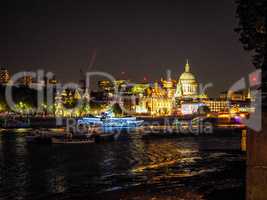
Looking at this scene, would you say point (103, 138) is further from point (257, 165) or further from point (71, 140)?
point (257, 165)

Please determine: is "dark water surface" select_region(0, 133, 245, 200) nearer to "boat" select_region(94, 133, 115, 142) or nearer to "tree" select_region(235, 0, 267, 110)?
"tree" select_region(235, 0, 267, 110)

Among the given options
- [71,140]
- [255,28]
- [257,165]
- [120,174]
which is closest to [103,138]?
[71,140]

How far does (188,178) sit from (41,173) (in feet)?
31.3

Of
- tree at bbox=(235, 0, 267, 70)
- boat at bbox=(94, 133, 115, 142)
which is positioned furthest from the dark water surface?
boat at bbox=(94, 133, 115, 142)

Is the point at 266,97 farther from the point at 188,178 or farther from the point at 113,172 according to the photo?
the point at 113,172

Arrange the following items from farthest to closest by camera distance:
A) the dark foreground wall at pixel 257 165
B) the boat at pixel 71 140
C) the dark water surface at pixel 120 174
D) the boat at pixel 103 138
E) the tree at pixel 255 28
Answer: the boat at pixel 103 138
the boat at pixel 71 140
the dark water surface at pixel 120 174
the tree at pixel 255 28
the dark foreground wall at pixel 257 165

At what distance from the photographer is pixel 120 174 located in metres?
29.2

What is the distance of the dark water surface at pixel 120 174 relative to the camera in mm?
21766

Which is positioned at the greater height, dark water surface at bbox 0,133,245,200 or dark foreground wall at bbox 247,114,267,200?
dark foreground wall at bbox 247,114,267,200

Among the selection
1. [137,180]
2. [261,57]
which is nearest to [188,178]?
[137,180]

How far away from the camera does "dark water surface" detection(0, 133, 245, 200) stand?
21.8 metres

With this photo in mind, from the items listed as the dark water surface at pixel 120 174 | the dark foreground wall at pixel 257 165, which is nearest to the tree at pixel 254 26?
the dark foreground wall at pixel 257 165

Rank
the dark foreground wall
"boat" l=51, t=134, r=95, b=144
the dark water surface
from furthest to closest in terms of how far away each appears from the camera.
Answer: "boat" l=51, t=134, r=95, b=144 < the dark water surface < the dark foreground wall

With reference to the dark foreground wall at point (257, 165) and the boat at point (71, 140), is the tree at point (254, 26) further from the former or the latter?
the boat at point (71, 140)
